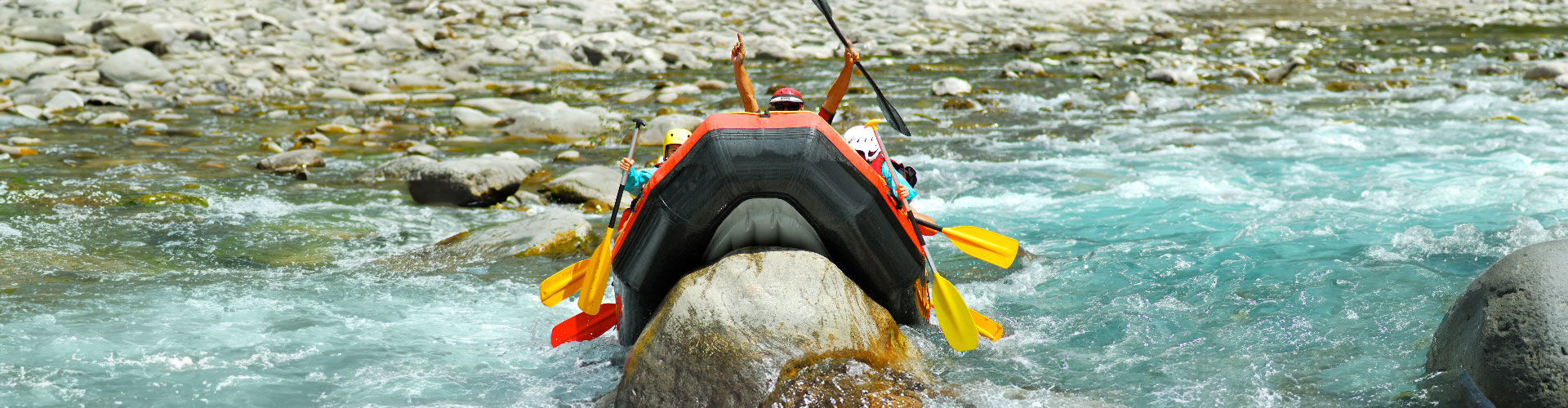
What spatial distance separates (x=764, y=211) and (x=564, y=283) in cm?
106

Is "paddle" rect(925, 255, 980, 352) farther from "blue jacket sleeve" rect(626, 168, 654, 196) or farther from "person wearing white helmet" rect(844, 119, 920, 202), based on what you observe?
"blue jacket sleeve" rect(626, 168, 654, 196)

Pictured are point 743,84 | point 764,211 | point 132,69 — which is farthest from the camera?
point 132,69

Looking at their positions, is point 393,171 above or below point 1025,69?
above

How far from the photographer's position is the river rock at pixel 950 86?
15.1 m

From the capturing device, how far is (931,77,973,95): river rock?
15094mm

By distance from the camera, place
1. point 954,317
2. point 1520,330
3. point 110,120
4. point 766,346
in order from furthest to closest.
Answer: point 110,120, point 954,317, point 766,346, point 1520,330

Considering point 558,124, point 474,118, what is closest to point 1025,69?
point 558,124

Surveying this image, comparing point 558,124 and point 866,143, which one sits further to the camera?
point 558,124

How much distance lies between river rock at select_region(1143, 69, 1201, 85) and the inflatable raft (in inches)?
504

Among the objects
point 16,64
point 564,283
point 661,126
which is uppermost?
point 564,283

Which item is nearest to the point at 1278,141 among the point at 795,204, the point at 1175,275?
the point at 1175,275

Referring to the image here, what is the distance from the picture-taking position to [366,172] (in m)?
9.98

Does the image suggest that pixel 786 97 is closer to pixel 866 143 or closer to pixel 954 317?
pixel 866 143

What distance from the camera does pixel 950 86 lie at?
15.2m
